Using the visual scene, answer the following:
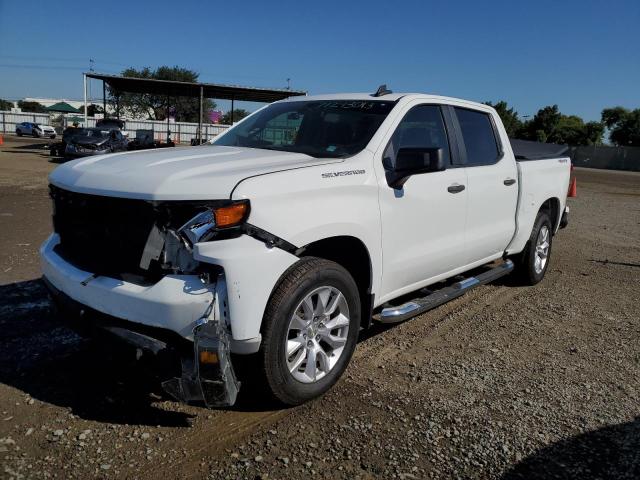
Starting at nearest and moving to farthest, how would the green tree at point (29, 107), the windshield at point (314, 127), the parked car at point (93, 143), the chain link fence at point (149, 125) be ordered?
the windshield at point (314, 127) < the parked car at point (93, 143) < the chain link fence at point (149, 125) < the green tree at point (29, 107)

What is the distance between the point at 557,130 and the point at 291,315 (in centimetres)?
7155

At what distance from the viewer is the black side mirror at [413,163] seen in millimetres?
3508

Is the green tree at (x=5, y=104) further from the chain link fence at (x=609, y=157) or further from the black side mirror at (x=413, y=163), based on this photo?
the black side mirror at (x=413, y=163)

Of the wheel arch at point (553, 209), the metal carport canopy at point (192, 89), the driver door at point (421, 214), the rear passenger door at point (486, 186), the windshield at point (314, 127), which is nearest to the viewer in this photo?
the driver door at point (421, 214)

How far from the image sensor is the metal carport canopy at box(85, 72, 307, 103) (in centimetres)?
2875

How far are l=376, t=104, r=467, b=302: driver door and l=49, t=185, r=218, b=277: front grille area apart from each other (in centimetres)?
143

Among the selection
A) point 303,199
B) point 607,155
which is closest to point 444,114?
point 303,199

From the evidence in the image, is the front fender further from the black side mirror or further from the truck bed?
the truck bed

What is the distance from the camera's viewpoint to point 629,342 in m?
4.56

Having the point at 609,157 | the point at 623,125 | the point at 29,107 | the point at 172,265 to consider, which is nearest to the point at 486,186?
the point at 172,265

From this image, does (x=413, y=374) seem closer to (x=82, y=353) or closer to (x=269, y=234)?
(x=269, y=234)

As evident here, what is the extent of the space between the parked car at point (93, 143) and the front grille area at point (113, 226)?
18.4m

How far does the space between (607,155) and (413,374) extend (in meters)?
58.1

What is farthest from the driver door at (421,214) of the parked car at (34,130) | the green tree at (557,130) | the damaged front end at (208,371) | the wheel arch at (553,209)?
the green tree at (557,130)
